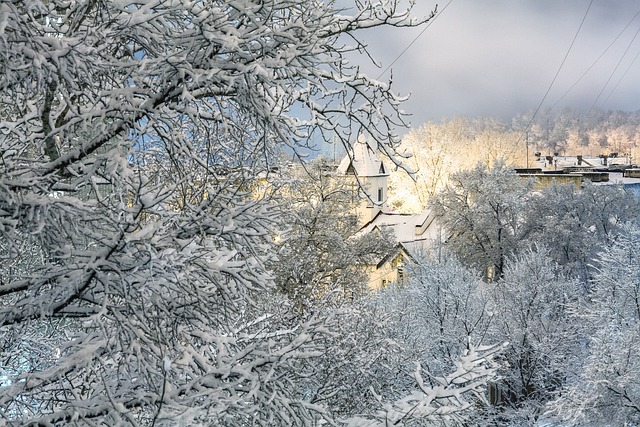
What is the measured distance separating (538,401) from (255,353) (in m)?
20.6

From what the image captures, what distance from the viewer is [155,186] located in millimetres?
3133

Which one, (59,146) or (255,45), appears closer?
(255,45)

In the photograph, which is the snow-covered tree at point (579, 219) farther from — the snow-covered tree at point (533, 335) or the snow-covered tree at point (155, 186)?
the snow-covered tree at point (155, 186)

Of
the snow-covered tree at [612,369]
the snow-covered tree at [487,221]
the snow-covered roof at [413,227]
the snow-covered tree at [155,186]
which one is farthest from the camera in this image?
the snow-covered roof at [413,227]

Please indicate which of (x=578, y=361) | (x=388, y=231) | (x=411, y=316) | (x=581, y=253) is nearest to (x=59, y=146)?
(x=411, y=316)

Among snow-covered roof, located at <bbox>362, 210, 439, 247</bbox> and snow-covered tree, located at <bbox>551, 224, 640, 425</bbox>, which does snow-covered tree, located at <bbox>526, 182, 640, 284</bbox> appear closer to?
snow-covered roof, located at <bbox>362, 210, 439, 247</bbox>

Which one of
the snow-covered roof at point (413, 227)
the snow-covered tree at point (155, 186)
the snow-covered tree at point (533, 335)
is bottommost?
the snow-covered tree at point (533, 335)

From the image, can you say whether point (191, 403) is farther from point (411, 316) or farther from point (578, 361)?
point (578, 361)

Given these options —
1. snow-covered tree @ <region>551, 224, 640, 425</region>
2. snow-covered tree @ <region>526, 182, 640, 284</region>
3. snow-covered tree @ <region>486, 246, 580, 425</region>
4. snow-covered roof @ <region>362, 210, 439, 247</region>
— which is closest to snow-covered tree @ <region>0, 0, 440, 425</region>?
snow-covered tree @ <region>551, 224, 640, 425</region>

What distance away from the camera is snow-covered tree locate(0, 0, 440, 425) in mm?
2764

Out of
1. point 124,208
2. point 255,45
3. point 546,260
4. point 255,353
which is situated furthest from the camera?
point 546,260

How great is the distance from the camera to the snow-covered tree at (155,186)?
276 cm

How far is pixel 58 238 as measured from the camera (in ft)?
10.2

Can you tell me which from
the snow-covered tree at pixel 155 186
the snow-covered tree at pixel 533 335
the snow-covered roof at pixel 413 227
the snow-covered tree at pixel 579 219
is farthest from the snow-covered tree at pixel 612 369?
the snow-covered roof at pixel 413 227
